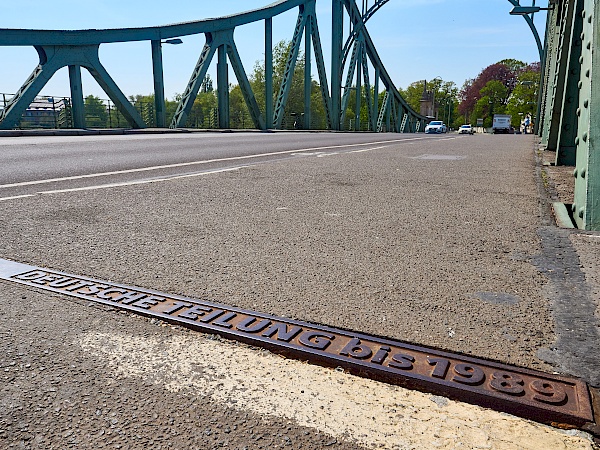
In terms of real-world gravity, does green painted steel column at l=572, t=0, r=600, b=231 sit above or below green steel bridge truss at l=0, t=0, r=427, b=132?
below

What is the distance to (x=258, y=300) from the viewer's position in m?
1.79

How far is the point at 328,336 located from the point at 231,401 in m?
0.42

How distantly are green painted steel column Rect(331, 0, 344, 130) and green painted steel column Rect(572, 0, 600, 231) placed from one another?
3250cm

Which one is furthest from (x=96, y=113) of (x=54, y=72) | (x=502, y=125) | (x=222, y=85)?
(x=502, y=125)

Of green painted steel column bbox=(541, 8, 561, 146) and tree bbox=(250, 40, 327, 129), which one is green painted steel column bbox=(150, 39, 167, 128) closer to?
green painted steel column bbox=(541, 8, 561, 146)

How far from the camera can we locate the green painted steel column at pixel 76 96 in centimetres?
1670

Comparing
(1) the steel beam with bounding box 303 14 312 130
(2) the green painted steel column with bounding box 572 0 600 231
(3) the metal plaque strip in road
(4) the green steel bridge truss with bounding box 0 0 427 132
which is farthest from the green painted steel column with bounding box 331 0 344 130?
(3) the metal plaque strip in road

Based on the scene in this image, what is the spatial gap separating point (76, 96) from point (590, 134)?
1718 cm

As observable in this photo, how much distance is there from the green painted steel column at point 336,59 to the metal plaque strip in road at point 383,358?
33976mm

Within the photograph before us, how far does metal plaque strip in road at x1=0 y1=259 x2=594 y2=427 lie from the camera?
1.18 meters

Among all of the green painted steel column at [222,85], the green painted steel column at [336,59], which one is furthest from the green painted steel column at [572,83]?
the green painted steel column at [336,59]

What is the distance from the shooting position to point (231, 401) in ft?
3.84

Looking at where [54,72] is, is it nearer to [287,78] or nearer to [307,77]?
[287,78]

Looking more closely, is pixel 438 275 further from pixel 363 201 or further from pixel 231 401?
pixel 363 201
